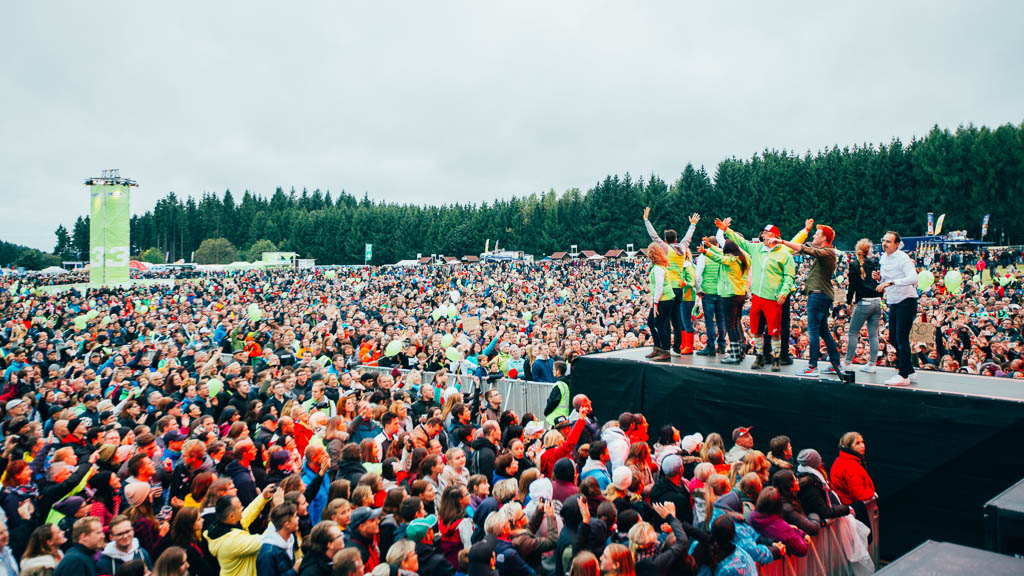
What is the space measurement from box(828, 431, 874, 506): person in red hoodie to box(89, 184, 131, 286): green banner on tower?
41558 mm

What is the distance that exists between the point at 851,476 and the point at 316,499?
4.81 meters

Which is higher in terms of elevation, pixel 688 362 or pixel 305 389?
pixel 688 362

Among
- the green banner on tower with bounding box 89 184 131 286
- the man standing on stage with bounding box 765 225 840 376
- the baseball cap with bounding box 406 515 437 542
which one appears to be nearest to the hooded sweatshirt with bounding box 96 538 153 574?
the baseball cap with bounding box 406 515 437 542

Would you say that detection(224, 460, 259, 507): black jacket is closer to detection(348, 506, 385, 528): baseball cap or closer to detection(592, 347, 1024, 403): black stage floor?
detection(348, 506, 385, 528): baseball cap

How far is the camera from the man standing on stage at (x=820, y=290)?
248 inches

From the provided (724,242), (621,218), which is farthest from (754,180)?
(724,242)

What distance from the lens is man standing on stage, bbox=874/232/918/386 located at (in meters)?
5.75

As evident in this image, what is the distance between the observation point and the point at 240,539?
395 cm

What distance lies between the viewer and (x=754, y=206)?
55.1 metres

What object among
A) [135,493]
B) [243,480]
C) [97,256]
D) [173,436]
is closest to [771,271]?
[243,480]

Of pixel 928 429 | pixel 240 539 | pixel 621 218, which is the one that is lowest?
pixel 240 539

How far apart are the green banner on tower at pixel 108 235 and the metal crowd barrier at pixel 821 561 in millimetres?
41544

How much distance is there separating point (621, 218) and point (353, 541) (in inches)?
2464

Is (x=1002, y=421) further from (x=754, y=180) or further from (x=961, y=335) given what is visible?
(x=754, y=180)
